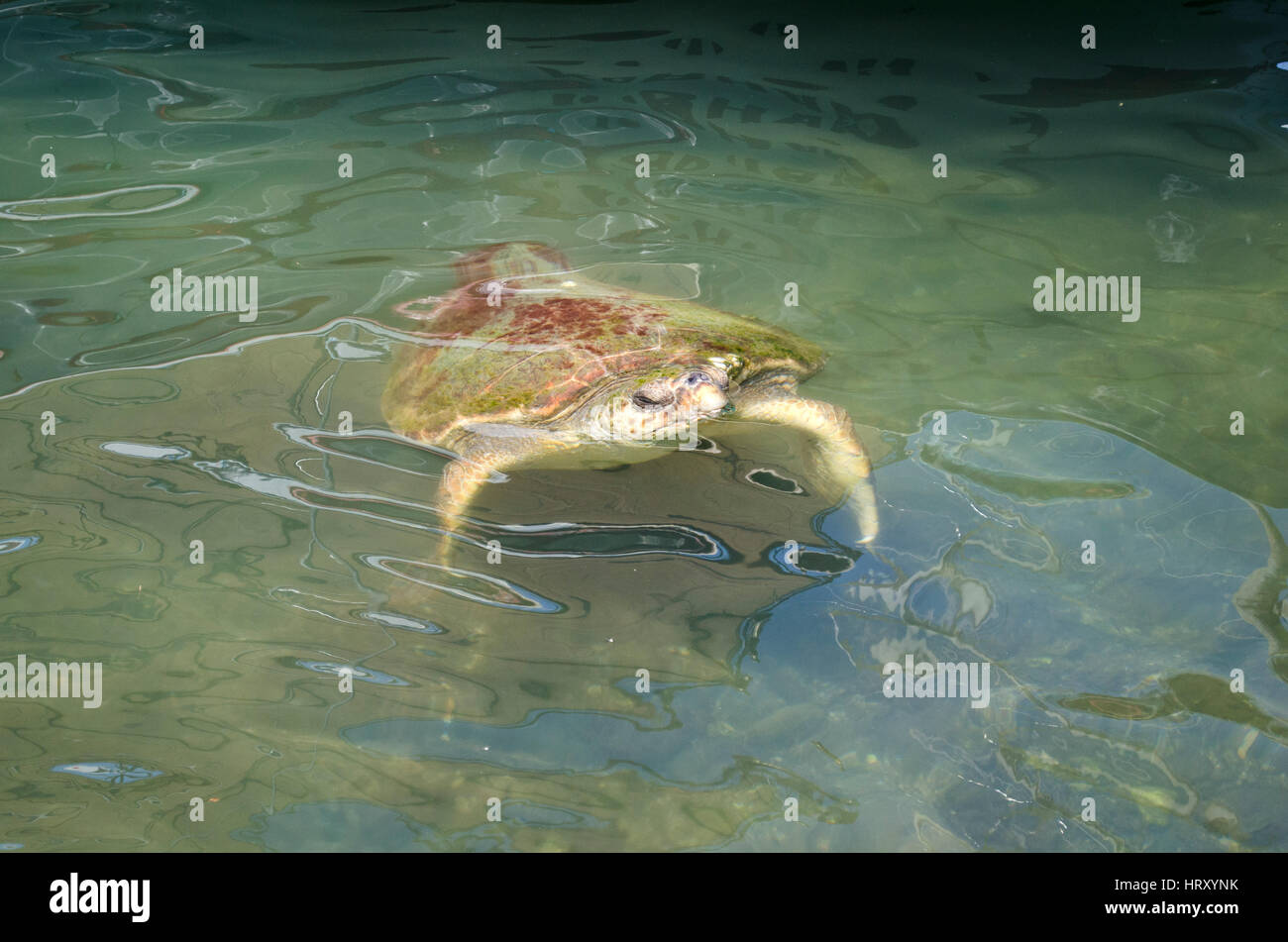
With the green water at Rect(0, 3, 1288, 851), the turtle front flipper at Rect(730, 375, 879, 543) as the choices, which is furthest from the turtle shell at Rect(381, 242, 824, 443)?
the green water at Rect(0, 3, 1288, 851)

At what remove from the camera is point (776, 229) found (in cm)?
498

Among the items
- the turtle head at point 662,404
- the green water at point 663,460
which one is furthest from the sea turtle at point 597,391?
the green water at point 663,460

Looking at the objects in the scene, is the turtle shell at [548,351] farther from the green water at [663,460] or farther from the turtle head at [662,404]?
the green water at [663,460]

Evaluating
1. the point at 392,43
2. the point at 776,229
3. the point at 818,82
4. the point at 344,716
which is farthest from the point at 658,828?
the point at 392,43

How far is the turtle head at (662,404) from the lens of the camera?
3428 mm

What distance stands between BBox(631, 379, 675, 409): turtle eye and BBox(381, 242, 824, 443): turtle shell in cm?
8

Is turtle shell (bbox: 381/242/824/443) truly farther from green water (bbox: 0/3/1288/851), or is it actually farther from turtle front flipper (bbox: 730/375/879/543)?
green water (bbox: 0/3/1288/851)

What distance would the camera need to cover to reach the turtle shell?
3.56m

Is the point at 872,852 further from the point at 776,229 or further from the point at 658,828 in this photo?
the point at 776,229

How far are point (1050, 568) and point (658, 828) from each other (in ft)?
6.05

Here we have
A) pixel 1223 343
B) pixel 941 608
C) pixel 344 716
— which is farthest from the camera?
pixel 1223 343

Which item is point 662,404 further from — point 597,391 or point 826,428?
point 826,428

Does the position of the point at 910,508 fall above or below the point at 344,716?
above

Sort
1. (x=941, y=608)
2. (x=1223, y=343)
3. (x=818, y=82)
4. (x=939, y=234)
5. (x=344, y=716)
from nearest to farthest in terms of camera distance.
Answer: (x=344, y=716) < (x=941, y=608) < (x=1223, y=343) < (x=939, y=234) < (x=818, y=82)
